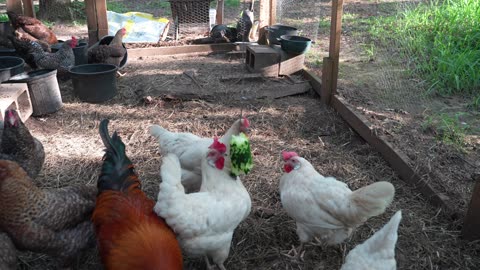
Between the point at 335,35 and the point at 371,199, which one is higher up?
the point at 335,35

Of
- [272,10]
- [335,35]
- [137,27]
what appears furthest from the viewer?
[137,27]

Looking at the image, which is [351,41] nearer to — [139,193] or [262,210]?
[262,210]

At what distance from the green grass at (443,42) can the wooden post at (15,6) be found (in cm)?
580

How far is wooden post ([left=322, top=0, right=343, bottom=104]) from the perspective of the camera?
4199mm

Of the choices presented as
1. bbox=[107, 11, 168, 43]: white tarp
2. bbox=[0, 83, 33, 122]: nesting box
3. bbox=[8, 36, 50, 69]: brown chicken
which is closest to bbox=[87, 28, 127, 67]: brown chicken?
bbox=[8, 36, 50, 69]: brown chicken

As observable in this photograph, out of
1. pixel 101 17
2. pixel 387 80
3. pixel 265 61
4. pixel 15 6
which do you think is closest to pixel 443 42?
pixel 387 80

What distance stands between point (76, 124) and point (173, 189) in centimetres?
262

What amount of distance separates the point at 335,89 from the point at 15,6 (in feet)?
17.2

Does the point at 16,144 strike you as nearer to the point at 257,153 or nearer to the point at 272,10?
the point at 257,153

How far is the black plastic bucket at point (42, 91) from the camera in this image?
4285 mm

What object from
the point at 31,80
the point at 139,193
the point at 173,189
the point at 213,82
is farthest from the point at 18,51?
the point at 173,189

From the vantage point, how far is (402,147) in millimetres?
3627

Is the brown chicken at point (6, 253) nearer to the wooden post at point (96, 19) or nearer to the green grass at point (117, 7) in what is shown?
the wooden post at point (96, 19)

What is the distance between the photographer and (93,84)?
481 cm
